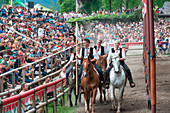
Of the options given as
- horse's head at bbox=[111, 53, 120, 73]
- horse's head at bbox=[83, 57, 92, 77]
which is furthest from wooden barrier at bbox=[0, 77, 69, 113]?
horse's head at bbox=[111, 53, 120, 73]

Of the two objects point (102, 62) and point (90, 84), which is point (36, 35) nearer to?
point (102, 62)

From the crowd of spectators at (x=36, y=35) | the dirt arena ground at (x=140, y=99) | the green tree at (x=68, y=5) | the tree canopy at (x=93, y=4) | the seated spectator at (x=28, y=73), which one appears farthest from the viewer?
the green tree at (x=68, y=5)

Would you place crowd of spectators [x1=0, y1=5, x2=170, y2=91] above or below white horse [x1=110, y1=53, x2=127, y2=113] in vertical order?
above

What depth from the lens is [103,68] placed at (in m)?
14.7

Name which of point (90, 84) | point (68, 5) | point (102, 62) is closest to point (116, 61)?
point (90, 84)

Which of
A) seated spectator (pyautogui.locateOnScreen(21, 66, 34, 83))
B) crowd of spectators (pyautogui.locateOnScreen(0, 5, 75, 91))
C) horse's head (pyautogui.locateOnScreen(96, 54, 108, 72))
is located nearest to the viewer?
horse's head (pyautogui.locateOnScreen(96, 54, 108, 72))

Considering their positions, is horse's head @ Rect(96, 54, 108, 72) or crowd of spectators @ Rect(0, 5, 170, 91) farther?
crowd of spectators @ Rect(0, 5, 170, 91)

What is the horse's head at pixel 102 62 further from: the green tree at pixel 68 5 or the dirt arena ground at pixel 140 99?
the green tree at pixel 68 5

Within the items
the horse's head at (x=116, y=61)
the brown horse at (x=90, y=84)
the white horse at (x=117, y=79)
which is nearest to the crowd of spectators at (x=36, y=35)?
the brown horse at (x=90, y=84)

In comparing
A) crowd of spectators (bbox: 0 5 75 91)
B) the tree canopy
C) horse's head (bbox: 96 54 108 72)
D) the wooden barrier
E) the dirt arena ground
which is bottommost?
the dirt arena ground

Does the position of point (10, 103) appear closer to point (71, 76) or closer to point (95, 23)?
point (71, 76)

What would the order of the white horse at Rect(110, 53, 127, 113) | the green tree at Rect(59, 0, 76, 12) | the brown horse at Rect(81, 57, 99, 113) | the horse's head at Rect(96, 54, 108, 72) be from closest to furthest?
the white horse at Rect(110, 53, 127, 113), the brown horse at Rect(81, 57, 99, 113), the horse's head at Rect(96, 54, 108, 72), the green tree at Rect(59, 0, 76, 12)

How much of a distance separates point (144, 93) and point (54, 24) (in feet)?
59.0

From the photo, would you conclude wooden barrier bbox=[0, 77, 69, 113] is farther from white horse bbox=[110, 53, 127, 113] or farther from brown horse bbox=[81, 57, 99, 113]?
white horse bbox=[110, 53, 127, 113]
